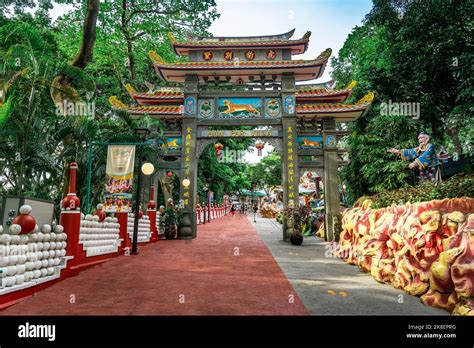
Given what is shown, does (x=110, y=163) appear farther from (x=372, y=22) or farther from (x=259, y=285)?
(x=372, y=22)

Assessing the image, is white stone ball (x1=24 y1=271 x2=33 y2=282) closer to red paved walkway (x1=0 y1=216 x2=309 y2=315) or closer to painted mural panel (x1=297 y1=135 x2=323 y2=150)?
red paved walkway (x1=0 y1=216 x2=309 y2=315)

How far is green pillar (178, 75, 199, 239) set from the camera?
37.4ft

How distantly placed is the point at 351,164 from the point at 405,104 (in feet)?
13.2

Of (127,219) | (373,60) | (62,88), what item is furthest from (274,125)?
(62,88)

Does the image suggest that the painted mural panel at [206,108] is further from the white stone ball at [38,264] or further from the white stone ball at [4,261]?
the white stone ball at [4,261]

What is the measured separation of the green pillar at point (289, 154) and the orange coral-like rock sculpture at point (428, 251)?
5140mm

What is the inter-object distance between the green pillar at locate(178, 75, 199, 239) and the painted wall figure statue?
24.8 feet

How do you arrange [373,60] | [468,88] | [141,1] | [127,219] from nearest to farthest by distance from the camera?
[468,88], [127,219], [373,60], [141,1]

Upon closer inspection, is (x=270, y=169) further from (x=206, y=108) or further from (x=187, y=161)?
(x=187, y=161)

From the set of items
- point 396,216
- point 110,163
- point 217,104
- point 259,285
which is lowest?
point 259,285

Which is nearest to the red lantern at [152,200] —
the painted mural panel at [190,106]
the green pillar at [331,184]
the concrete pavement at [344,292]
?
the painted mural panel at [190,106]

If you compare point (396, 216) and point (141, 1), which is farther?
point (141, 1)

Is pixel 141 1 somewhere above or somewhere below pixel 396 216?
above

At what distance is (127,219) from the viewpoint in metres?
8.51
